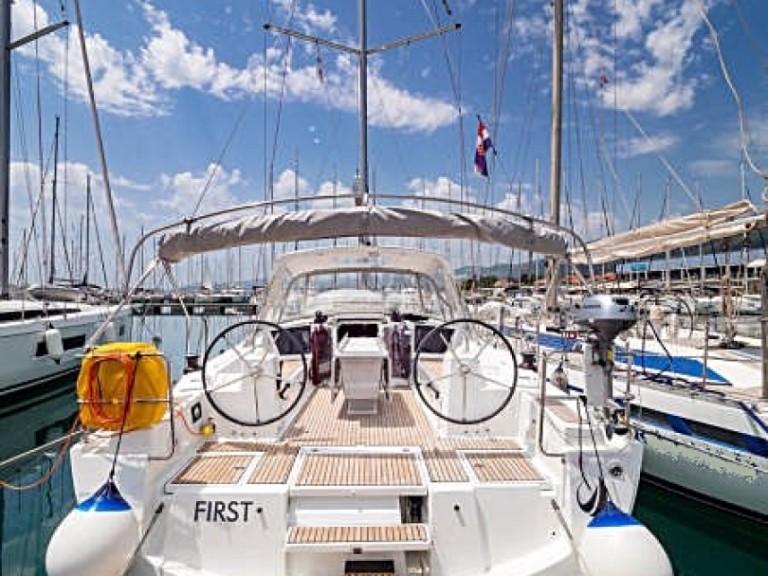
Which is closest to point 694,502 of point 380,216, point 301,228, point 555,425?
point 555,425

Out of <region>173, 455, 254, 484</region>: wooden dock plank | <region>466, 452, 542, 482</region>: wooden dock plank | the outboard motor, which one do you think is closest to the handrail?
the outboard motor

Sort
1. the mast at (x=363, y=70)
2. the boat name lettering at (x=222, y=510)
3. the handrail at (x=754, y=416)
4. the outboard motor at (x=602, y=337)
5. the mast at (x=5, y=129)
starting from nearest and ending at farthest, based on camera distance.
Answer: the boat name lettering at (x=222, y=510)
the outboard motor at (x=602, y=337)
the handrail at (x=754, y=416)
the mast at (x=363, y=70)
the mast at (x=5, y=129)

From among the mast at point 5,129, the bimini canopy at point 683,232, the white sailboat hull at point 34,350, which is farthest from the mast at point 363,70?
the mast at point 5,129

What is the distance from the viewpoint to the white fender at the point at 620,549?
2.04 metres

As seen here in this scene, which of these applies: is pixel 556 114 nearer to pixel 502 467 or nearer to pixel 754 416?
pixel 754 416

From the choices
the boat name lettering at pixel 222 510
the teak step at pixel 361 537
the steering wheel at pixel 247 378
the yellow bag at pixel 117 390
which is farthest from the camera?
the steering wheel at pixel 247 378

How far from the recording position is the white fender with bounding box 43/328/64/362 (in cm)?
930

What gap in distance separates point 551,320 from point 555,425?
6.68m

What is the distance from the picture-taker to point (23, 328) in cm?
873

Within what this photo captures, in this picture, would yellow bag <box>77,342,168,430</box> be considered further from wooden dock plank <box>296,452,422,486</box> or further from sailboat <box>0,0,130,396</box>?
sailboat <box>0,0,130,396</box>

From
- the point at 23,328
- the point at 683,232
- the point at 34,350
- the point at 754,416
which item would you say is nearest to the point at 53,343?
the point at 34,350

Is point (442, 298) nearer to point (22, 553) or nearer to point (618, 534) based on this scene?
point (618, 534)

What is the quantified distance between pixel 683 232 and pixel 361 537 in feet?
18.1

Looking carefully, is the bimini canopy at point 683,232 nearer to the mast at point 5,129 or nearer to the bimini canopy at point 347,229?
the bimini canopy at point 347,229
